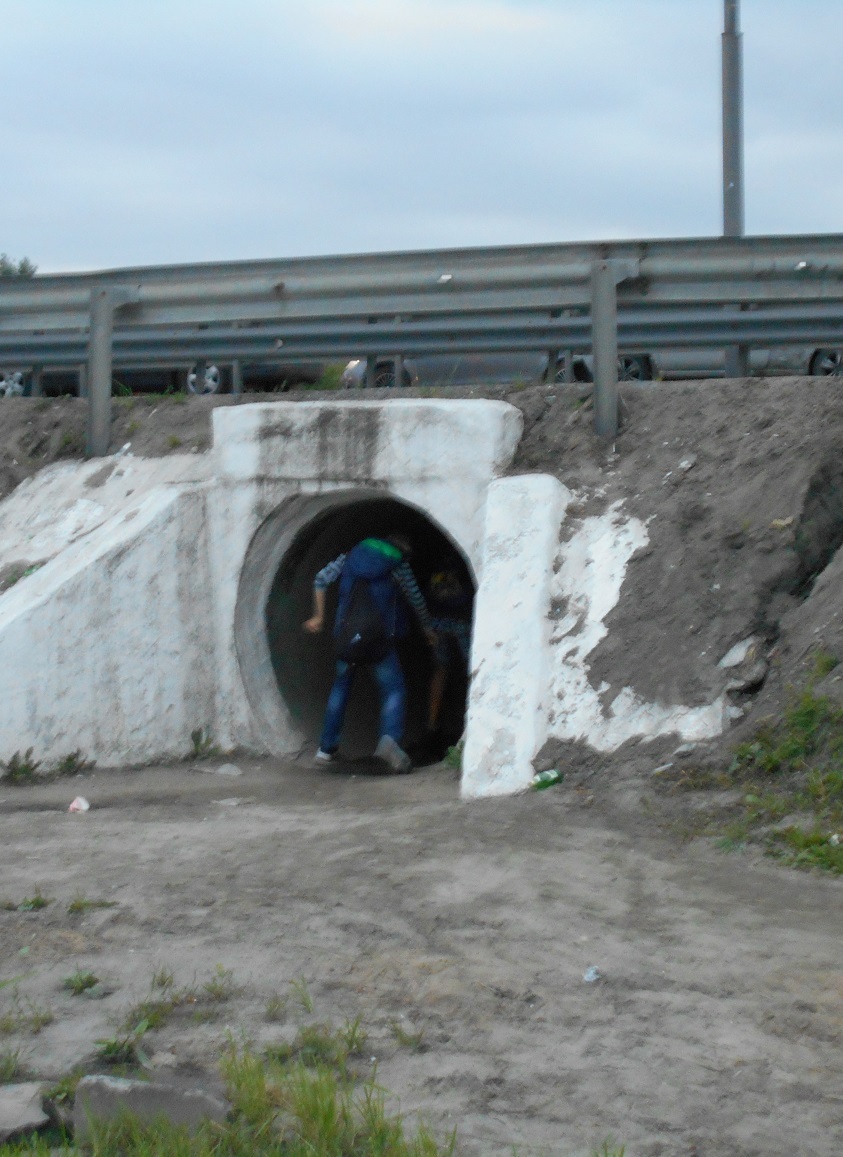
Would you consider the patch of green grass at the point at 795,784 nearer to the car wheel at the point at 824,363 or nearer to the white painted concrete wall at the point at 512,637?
the white painted concrete wall at the point at 512,637

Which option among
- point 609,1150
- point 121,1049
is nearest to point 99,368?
point 121,1049

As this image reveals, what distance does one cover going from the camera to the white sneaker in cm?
891

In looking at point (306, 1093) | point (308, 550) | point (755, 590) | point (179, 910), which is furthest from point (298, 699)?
point (306, 1093)

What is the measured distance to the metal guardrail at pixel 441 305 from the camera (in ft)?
27.7

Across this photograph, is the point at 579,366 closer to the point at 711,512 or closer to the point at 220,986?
the point at 711,512

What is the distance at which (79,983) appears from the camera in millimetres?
4473

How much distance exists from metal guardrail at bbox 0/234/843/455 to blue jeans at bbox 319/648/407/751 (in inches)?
82.3

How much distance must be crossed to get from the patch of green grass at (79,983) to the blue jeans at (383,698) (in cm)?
443

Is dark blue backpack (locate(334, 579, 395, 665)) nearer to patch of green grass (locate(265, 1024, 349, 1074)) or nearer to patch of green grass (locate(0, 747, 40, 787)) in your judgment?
patch of green grass (locate(0, 747, 40, 787))

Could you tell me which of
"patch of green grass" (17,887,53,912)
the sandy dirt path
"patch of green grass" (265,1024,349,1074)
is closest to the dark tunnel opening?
the sandy dirt path

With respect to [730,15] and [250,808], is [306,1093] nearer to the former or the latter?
[250,808]

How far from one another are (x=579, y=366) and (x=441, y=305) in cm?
509

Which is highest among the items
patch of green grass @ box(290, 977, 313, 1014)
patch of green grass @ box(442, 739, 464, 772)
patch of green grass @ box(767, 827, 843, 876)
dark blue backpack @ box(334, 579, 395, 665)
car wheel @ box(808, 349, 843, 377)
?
car wheel @ box(808, 349, 843, 377)

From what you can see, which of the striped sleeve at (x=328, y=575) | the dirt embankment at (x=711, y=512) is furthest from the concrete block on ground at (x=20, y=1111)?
the striped sleeve at (x=328, y=575)
